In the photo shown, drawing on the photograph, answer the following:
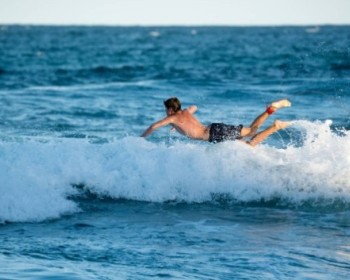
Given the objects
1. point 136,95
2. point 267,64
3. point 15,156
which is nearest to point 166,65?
point 267,64

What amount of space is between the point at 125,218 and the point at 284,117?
387 inches

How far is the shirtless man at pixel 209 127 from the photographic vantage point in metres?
10.5

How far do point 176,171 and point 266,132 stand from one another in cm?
152

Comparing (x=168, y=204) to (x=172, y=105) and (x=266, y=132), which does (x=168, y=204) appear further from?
(x=266, y=132)

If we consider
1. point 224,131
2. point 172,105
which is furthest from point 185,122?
point 224,131

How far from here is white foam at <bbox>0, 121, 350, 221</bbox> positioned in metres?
10.5

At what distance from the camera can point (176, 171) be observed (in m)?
11.1

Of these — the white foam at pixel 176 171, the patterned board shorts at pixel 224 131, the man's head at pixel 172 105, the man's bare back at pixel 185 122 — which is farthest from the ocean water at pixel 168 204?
→ the man's head at pixel 172 105

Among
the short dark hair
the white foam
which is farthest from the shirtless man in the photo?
the white foam

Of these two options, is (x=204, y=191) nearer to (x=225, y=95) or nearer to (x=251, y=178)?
(x=251, y=178)

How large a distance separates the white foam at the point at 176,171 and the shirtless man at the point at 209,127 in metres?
0.19

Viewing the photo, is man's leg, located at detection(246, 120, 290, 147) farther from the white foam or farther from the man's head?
the man's head

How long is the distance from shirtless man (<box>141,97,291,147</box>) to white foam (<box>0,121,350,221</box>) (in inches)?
7.6

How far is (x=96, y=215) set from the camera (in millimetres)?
9805
